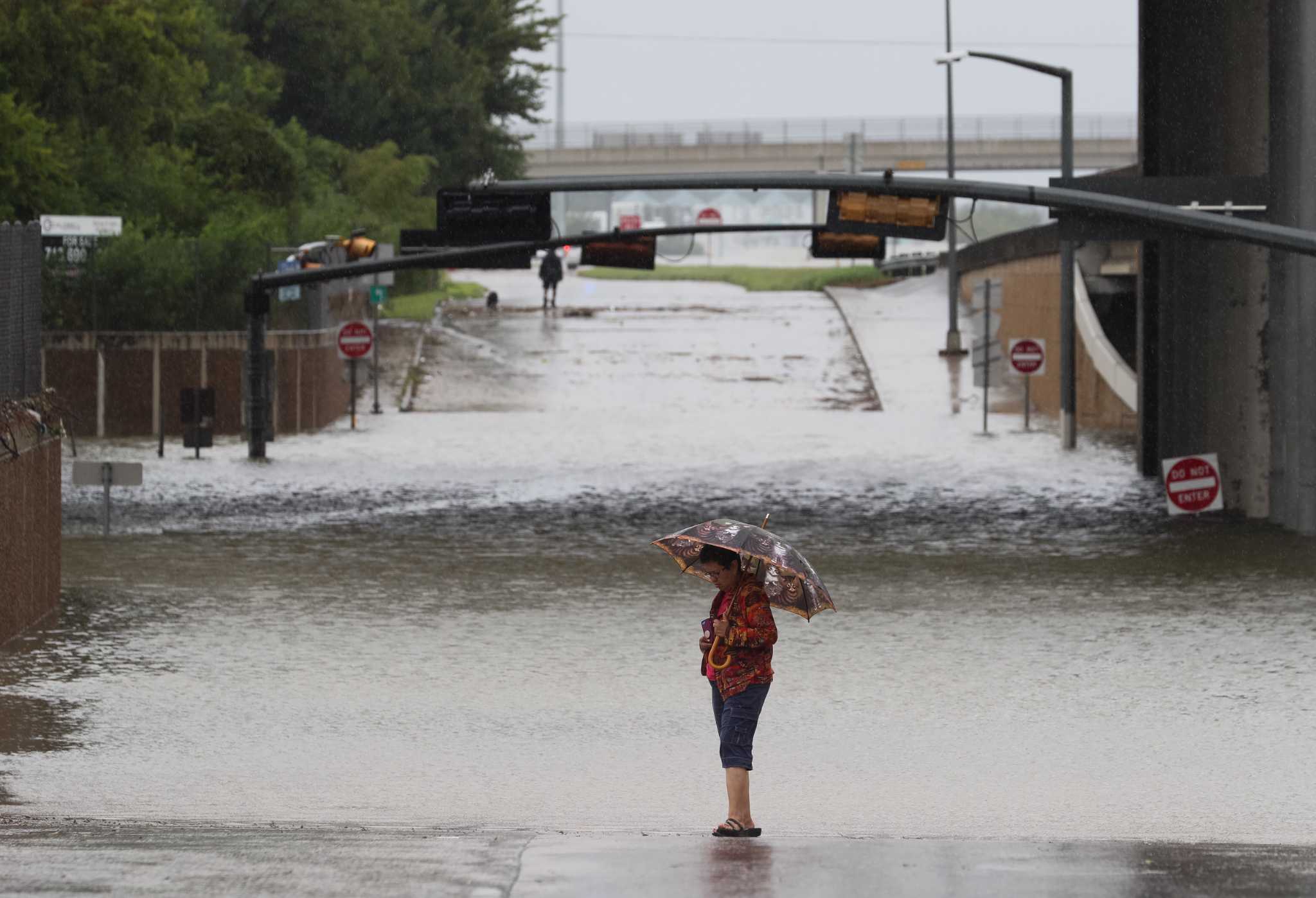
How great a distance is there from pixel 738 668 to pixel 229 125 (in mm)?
47363

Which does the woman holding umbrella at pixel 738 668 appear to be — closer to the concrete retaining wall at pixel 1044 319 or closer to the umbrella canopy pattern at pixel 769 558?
the umbrella canopy pattern at pixel 769 558

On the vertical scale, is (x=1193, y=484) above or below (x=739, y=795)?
above

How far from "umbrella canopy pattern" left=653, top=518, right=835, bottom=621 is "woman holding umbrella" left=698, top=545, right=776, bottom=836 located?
83mm

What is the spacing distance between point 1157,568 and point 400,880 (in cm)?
1516

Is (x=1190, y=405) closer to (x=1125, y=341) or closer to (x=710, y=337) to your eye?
(x=1125, y=341)

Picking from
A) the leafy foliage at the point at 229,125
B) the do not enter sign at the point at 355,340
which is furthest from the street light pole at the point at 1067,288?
the leafy foliage at the point at 229,125

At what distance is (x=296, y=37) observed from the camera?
7538 centimetres

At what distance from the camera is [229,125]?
179ft

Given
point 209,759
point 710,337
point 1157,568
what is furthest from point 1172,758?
point 710,337

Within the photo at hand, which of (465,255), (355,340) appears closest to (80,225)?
(355,340)

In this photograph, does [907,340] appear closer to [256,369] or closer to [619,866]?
[256,369]

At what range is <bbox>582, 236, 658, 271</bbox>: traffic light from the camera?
3256 cm

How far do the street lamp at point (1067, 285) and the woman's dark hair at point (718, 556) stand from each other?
27872mm

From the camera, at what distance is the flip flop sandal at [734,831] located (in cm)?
963
